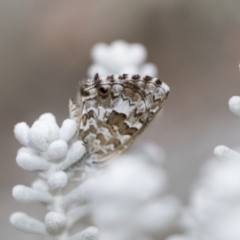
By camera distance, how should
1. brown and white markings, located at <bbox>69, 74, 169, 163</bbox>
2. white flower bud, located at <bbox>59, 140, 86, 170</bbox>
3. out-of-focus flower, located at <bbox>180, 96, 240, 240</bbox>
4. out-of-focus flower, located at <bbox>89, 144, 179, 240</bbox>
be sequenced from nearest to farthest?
out-of-focus flower, located at <bbox>180, 96, 240, 240</bbox>
out-of-focus flower, located at <bbox>89, 144, 179, 240</bbox>
white flower bud, located at <bbox>59, 140, 86, 170</bbox>
brown and white markings, located at <bbox>69, 74, 169, 163</bbox>

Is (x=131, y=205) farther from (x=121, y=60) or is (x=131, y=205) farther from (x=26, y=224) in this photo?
(x=121, y=60)

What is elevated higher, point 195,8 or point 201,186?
point 195,8

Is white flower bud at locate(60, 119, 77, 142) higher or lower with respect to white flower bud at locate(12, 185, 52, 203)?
higher

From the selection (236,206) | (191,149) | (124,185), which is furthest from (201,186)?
(191,149)

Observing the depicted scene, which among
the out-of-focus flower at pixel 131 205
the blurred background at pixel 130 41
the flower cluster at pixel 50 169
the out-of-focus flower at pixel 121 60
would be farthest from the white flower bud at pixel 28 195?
the blurred background at pixel 130 41

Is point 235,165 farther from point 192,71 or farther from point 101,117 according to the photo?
point 192,71

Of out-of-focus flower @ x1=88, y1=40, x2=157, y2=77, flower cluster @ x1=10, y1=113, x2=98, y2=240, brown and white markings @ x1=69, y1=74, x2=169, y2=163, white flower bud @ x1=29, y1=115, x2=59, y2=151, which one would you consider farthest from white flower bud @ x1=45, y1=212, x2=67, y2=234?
out-of-focus flower @ x1=88, y1=40, x2=157, y2=77

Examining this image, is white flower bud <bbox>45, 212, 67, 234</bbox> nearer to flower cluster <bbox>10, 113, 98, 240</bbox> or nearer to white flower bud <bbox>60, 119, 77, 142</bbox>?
flower cluster <bbox>10, 113, 98, 240</bbox>
